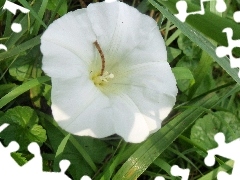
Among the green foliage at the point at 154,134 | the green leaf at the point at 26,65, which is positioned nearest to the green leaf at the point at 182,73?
the green foliage at the point at 154,134

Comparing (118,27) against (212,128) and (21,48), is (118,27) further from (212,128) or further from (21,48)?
(212,128)

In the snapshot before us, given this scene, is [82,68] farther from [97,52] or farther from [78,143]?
[78,143]

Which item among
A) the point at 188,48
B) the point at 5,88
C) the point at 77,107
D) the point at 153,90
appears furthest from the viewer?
the point at 188,48

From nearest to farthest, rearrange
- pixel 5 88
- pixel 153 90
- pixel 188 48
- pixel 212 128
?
pixel 153 90
pixel 5 88
pixel 212 128
pixel 188 48

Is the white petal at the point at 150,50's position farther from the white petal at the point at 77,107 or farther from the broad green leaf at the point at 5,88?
the broad green leaf at the point at 5,88

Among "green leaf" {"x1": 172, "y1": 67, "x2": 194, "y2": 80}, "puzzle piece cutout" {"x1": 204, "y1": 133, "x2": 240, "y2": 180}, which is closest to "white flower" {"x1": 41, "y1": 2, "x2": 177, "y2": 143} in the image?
"green leaf" {"x1": 172, "y1": 67, "x2": 194, "y2": 80}

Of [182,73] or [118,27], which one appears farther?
[182,73]

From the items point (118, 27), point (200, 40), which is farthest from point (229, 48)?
point (118, 27)

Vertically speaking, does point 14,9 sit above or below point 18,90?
above
